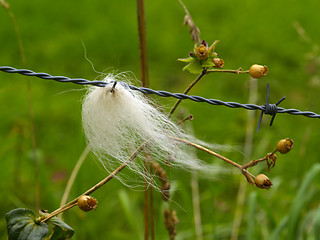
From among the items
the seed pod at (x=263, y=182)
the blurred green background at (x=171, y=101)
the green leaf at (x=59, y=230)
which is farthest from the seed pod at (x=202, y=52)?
the blurred green background at (x=171, y=101)

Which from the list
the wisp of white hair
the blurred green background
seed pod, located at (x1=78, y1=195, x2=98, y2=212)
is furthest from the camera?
the blurred green background

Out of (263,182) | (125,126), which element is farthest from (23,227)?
(263,182)

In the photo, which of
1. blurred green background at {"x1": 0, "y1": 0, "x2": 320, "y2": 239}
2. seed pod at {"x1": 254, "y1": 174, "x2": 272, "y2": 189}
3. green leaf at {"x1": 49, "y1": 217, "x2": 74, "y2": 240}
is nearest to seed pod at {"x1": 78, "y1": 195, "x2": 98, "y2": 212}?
green leaf at {"x1": 49, "y1": 217, "x2": 74, "y2": 240}

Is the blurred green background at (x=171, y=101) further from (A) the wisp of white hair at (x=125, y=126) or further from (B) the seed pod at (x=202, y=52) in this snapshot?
(B) the seed pod at (x=202, y=52)

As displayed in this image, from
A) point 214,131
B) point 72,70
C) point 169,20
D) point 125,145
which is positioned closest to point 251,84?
point 214,131

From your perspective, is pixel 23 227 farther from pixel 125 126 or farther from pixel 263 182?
pixel 263 182

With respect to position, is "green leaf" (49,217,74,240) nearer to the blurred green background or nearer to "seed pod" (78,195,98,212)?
"seed pod" (78,195,98,212)
